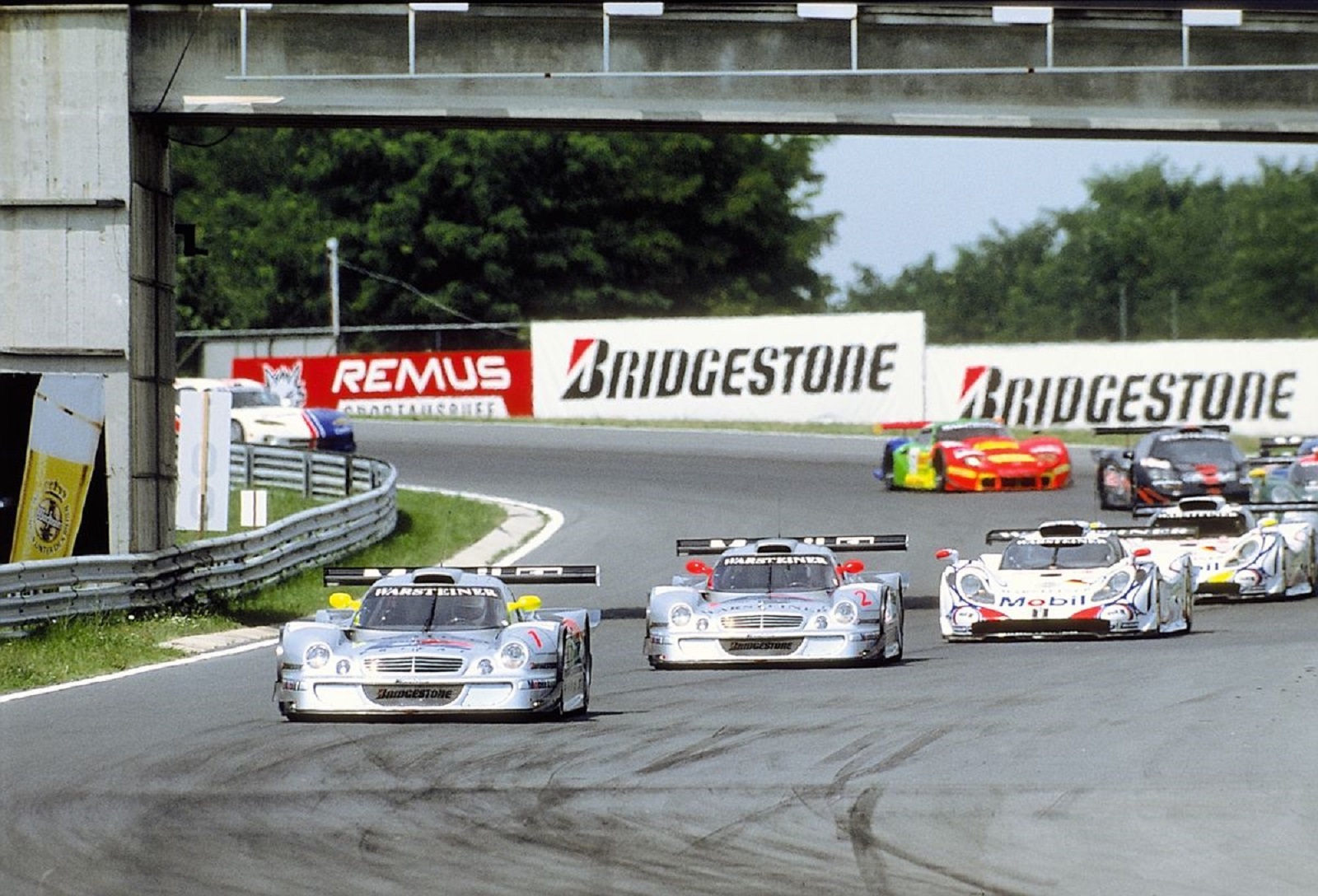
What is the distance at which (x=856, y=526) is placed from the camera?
31031 mm

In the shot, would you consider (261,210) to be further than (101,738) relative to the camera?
Yes

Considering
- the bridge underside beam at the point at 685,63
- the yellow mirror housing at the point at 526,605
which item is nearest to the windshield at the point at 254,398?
the bridge underside beam at the point at 685,63

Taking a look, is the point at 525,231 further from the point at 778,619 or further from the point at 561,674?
the point at 561,674

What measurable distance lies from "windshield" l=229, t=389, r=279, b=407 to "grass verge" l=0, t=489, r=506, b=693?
7546 millimetres

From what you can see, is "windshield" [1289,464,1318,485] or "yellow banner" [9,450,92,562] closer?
"yellow banner" [9,450,92,562]

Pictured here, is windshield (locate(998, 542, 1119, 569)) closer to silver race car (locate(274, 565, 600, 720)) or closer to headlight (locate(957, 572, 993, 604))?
headlight (locate(957, 572, 993, 604))

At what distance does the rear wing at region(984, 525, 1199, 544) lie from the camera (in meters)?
20.7

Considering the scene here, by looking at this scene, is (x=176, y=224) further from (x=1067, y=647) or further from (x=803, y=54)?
(x=1067, y=647)

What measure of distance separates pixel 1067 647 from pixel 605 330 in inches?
1098

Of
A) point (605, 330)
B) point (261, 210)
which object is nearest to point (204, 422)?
point (605, 330)

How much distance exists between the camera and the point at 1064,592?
63.6 feet

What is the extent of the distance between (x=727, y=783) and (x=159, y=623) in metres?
10.8

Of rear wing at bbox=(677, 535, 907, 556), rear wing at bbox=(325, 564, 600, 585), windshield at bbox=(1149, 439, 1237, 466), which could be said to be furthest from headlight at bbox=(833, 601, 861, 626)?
windshield at bbox=(1149, 439, 1237, 466)

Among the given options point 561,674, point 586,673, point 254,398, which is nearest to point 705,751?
→ point 561,674
